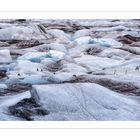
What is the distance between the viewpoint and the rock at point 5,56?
226cm

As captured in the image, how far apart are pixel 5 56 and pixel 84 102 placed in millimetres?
559

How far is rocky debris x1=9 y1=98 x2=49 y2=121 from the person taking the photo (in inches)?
76.4

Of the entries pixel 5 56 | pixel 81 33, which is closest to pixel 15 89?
pixel 5 56

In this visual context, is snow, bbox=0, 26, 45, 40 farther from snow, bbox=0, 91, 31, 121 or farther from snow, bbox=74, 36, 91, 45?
snow, bbox=0, 91, 31, 121

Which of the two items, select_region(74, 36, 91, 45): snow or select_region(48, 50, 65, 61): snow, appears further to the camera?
select_region(74, 36, 91, 45): snow

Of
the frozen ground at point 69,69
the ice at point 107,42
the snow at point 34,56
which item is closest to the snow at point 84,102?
the frozen ground at point 69,69

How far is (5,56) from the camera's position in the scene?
229 centimetres

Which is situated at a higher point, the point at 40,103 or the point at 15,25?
the point at 15,25

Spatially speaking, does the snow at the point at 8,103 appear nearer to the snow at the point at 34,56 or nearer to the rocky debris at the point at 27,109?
the rocky debris at the point at 27,109

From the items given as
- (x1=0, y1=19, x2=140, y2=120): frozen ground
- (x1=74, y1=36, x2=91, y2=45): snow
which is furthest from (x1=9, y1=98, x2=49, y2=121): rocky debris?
(x1=74, y1=36, x2=91, y2=45): snow
